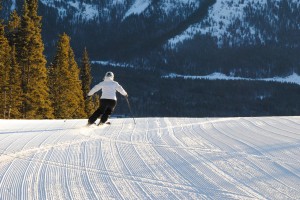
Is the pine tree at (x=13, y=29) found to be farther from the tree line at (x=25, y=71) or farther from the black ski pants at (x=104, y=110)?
the black ski pants at (x=104, y=110)

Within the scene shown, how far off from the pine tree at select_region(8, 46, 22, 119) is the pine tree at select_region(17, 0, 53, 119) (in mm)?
389

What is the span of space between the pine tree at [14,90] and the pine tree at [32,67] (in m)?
0.39

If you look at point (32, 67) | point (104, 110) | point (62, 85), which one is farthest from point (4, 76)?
point (104, 110)

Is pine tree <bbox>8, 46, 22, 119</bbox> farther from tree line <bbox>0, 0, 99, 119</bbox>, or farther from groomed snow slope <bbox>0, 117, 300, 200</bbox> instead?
groomed snow slope <bbox>0, 117, 300, 200</bbox>

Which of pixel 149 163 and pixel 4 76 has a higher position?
pixel 4 76

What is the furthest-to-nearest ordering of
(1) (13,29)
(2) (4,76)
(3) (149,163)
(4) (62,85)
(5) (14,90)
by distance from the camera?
(4) (62,85), (1) (13,29), (5) (14,90), (2) (4,76), (3) (149,163)

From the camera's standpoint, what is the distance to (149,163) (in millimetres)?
7125

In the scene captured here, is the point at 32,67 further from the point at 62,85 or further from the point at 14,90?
the point at 62,85

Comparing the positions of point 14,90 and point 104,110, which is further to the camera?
point 14,90

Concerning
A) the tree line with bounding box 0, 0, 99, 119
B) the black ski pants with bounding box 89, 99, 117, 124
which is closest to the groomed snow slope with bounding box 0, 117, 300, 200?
the black ski pants with bounding box 89, 99, 117, 124

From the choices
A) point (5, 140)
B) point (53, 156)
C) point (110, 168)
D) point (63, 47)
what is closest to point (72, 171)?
point (110, 168)

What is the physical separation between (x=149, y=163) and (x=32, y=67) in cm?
2827

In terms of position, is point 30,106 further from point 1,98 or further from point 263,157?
point 263,157

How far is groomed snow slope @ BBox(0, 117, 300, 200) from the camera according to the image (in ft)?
18.6
